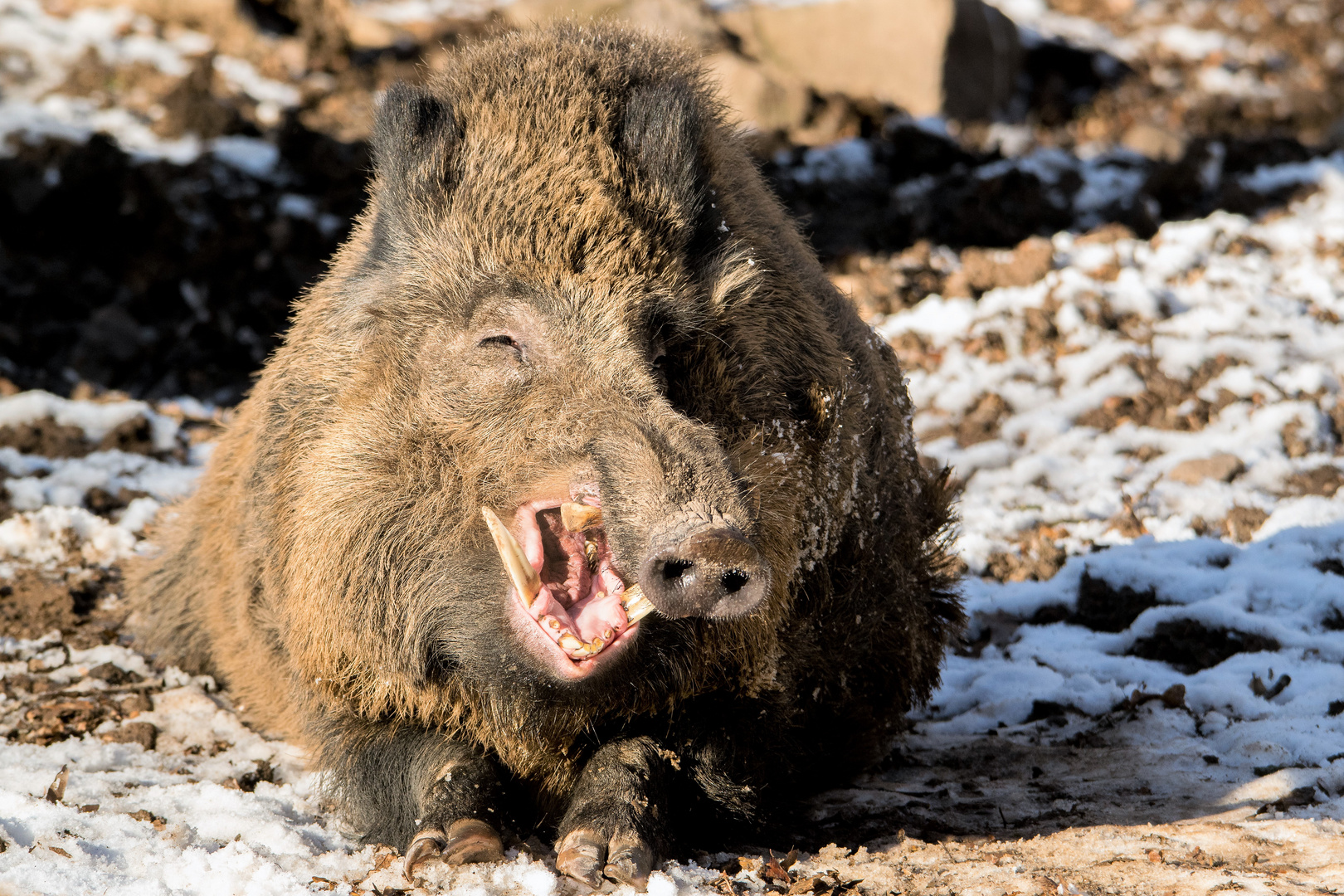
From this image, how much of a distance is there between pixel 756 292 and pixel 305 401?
1.16 metres

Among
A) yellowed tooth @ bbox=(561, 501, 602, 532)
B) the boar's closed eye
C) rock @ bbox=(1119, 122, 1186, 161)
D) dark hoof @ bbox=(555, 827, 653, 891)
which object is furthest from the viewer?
rock @ bbox=(1119, 122, 1186, 161)

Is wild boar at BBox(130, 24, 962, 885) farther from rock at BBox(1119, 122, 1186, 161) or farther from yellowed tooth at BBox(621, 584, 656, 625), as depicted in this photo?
rock at BBox(1119, 122, 1186, 161)

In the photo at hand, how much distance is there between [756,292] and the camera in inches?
125

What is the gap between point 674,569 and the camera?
7.68ft

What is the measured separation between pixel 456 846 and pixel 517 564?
70 centimetres

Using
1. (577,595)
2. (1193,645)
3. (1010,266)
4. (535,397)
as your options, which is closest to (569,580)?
(577,595)

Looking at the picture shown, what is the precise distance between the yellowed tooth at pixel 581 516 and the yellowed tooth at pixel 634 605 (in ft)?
0.51

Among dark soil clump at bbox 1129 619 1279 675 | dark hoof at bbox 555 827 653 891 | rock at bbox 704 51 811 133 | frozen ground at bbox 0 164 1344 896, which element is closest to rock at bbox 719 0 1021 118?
rock at bbox 704 51 811 133

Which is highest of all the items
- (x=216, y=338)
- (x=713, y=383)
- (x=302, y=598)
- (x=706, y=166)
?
(x=706, y=166)

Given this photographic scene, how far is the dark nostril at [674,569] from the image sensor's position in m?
2.33

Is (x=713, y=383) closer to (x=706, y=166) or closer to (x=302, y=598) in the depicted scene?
(x=706, y=166)

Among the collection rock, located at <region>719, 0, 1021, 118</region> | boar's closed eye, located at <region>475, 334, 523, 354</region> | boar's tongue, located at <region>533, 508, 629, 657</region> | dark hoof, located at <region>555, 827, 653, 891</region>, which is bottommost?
dark hoof, located at <region>555, 827, 653, 891</region>

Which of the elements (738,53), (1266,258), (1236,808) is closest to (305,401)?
(1236,808)

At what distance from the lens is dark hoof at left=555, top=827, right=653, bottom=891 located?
2736 mm
